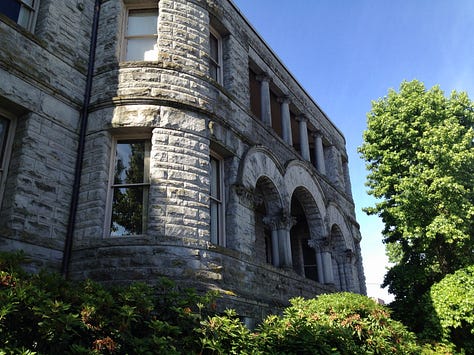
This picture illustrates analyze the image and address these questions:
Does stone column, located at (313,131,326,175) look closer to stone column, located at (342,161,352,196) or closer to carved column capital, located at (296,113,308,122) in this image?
→ carved column capital, located at (296,113,308,122)

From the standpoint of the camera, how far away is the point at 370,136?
55.0 ft

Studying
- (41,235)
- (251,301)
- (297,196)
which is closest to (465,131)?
(297,196)

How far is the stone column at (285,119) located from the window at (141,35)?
5906 millimetres

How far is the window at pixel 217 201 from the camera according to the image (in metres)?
9.23

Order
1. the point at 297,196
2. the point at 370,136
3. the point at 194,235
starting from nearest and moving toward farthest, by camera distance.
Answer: the point at 194,235 → the point at 297,196 → the point at 370,136

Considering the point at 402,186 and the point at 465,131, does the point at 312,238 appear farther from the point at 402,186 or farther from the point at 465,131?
the point at 465,131

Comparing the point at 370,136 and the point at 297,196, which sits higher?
the point at 370,136

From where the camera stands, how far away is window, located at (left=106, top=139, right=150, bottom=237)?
806cm

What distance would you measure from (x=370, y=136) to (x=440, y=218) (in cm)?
463

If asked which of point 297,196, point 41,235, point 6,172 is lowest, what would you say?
→ point 41,235

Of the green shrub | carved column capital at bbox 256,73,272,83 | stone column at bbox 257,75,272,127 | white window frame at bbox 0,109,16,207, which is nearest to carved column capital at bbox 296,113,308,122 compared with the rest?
stone column at bbox 257,75,272,127

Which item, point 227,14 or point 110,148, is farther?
point 227,14

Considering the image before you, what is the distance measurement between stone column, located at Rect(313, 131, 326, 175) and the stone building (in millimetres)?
5557

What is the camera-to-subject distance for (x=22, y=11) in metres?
8.41
